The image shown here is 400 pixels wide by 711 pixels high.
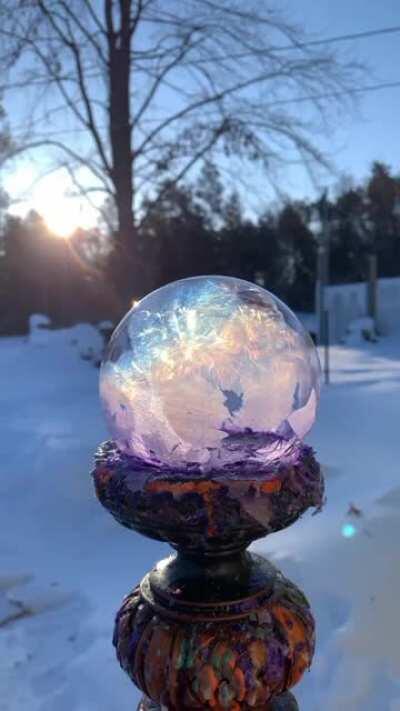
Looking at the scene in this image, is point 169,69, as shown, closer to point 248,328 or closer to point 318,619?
point 318,619

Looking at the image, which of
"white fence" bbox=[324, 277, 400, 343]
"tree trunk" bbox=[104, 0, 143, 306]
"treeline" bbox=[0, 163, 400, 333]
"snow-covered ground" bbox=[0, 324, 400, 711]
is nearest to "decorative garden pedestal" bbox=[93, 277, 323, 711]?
"snow-covered ground" bbox=[0, 324, 400, 711]

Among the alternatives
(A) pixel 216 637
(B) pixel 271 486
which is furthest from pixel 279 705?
(B) pixel 271 486

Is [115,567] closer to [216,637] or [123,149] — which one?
[216,637]

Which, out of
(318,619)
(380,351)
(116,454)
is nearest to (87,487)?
(318,619)

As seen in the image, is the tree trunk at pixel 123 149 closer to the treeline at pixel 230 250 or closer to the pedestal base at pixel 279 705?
the pedestal base at pixel 279 705

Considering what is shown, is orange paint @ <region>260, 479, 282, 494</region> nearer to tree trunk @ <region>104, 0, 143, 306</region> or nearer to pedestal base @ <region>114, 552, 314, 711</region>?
pedestal base @ <region>114, 552, 314, 711</region>
